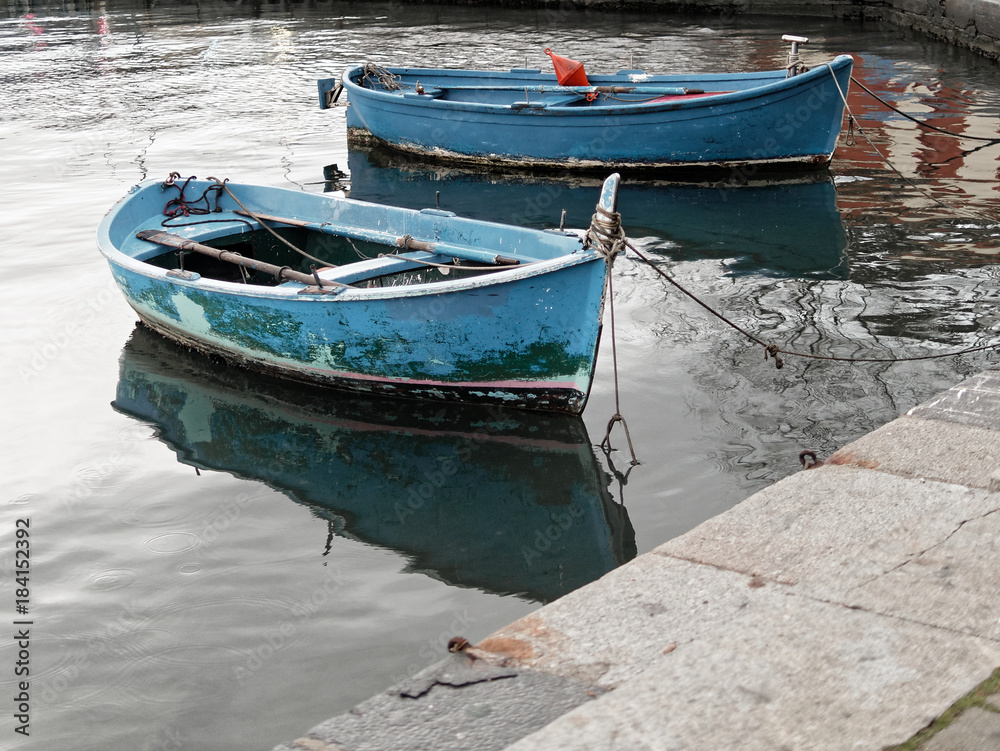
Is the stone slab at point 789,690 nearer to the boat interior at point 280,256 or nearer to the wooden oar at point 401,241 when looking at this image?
the wooden oar at point 401,241

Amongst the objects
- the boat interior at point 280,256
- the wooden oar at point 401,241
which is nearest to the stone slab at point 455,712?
the wooden oar at point 401,241

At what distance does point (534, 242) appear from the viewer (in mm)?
6953

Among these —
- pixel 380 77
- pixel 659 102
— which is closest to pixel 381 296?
pixel 659 102

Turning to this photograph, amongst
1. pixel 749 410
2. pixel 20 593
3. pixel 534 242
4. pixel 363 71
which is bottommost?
pixel 20 593

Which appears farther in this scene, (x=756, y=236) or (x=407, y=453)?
(x=756, y=236)

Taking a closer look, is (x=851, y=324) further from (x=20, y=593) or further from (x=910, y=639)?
(x=20, y=593)

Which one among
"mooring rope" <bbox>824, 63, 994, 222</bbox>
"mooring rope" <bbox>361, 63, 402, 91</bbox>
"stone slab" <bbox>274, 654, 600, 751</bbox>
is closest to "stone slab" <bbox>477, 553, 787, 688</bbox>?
"stone slab" <bbox>274, 654, 600, 751</bbox>

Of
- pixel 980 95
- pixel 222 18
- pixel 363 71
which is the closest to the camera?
pixel 363 71

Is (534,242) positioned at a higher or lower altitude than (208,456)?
higher

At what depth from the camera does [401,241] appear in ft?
24.6

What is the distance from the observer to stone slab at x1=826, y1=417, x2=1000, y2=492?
14.4ft

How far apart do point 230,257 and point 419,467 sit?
8.13 ft

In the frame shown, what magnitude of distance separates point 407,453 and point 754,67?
14.9m

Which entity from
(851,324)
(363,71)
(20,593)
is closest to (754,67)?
(363,71)
